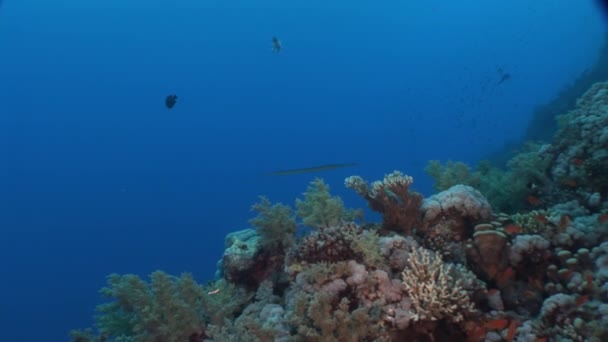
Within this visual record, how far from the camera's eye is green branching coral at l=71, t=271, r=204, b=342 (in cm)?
598

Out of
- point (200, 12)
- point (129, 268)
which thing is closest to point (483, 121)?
point (200, 12)

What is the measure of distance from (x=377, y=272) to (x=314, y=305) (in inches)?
45.9

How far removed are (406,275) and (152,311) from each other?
3678 mm

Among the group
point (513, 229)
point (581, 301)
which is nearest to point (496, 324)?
point (581, 301)

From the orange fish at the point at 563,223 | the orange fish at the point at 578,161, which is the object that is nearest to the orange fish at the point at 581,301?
the orange fish at the point at 563,223

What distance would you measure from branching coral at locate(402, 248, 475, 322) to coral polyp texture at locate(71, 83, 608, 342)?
2 cm

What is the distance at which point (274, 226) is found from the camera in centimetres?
740

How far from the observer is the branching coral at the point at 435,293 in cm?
477

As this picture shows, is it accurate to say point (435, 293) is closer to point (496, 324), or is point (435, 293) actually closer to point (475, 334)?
point (475, 334)

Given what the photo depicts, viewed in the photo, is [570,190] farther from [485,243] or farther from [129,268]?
[129,268]

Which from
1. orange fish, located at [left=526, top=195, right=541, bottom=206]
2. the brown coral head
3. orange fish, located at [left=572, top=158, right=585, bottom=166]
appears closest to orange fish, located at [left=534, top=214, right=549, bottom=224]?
the brown coral head

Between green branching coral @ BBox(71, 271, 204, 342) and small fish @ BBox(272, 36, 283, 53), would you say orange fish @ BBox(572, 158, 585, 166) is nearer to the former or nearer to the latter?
green branching coral @ BBox(71, 271, 204, 342)

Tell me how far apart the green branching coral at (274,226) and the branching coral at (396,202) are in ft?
5.04

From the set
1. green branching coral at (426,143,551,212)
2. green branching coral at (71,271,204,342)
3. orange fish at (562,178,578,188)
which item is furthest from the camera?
green branching coral at (426,143,551,212)
